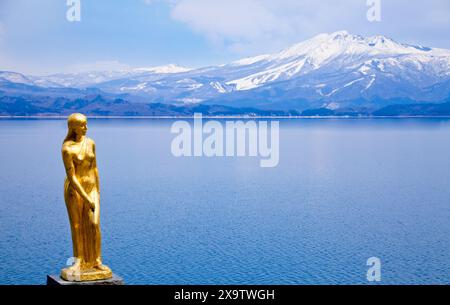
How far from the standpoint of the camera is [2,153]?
220 feet

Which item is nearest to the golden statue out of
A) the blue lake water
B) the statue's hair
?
the statue's hair

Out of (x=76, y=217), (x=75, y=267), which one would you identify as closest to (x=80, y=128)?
(x=76, y=217)

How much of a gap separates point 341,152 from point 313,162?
1260 centimetres

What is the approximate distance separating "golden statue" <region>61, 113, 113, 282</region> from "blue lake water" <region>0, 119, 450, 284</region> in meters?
11.1

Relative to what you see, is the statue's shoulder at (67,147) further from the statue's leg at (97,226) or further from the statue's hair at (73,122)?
the statue's leg at (97,226)

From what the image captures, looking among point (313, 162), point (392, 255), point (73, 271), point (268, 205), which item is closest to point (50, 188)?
point (268, 205)

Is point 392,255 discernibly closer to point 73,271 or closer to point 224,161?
point 73,271

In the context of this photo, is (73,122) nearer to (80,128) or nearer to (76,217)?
(80,128)

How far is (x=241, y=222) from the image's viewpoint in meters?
31.2

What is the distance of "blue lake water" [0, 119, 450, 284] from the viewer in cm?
2247

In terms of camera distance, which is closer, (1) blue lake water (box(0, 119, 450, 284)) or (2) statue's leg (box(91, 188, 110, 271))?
(2) statue's leg (box(91, 188, 110, 271))

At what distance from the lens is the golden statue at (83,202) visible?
987 centimetres

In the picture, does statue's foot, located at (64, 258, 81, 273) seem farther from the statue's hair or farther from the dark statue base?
the statue's hair
